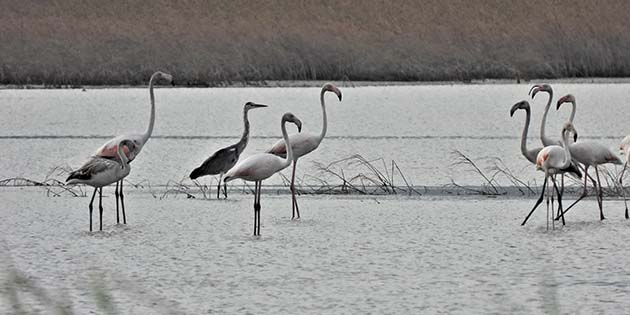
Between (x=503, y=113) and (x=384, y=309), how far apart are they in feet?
59.2

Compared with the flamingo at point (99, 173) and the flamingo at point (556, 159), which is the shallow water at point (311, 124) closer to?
the flamingo at point (556, 159)

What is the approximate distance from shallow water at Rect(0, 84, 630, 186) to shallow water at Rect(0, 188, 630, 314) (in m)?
2.27

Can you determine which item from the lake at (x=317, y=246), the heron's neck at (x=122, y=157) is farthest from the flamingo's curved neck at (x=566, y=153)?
the heron's neck at (x=122, y=157)

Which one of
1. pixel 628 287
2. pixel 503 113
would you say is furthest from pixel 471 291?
pixel 503 113

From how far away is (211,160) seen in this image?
10.2 metres

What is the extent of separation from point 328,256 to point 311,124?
13.7 m

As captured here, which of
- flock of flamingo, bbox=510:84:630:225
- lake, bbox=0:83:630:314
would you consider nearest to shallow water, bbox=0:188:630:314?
lake, bbox=0:83:630:314

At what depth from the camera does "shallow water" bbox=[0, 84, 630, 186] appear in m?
13.2

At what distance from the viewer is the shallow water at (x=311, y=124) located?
519 inches

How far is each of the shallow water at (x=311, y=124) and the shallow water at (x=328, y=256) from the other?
227cm

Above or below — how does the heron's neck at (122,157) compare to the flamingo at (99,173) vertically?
above

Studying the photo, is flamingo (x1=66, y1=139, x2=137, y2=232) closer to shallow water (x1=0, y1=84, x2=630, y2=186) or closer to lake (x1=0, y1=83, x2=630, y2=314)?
lake (x1=0, y1=83, x2=630, y2=314)

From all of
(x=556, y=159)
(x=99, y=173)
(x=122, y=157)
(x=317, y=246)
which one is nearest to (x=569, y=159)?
(x=556, y=159)

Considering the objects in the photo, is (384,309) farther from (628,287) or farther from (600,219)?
(600,219)
